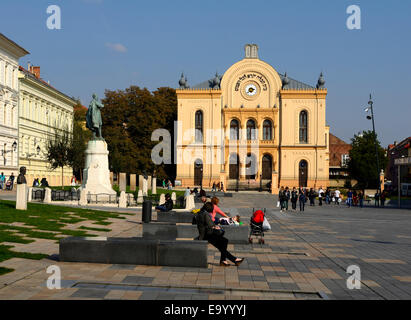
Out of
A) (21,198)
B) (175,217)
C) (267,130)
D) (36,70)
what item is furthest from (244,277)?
(36,70)

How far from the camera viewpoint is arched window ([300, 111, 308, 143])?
67688mm

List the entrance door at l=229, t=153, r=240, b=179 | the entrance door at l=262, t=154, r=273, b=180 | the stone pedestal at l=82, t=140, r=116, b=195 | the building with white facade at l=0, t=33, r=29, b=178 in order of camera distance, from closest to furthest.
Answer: the stone pedestal at l=82, t=140, r=116, b=195
the building with white facade at l=0, t=33, r=29, b=178
the entrance door at l=229, t=153, r=240, b=179
the entrance door at l=262, t=154, r=273, b=180

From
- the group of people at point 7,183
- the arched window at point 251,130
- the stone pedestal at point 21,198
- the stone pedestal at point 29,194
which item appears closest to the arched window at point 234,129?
the arched window at point 251,130

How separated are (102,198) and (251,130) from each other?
1605 inches

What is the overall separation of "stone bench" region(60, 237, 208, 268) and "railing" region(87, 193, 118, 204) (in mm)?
19161

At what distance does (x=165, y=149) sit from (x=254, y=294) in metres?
61.5

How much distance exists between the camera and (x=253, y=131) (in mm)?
67625

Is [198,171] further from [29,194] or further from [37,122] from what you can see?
[29,194]

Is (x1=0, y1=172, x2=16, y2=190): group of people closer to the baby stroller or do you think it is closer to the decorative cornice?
the baby stroller

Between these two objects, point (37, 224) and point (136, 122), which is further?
point (136, 122)

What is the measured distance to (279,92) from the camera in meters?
67.6

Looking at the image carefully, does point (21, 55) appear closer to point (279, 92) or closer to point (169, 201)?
point (279, 92)

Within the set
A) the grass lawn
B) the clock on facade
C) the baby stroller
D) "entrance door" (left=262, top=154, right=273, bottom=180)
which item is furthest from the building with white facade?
the baby stroller

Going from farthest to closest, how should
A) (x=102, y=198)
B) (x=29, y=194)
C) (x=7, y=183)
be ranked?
(x=7, y=183), (x=102, y=198), (x=29, y=194)
